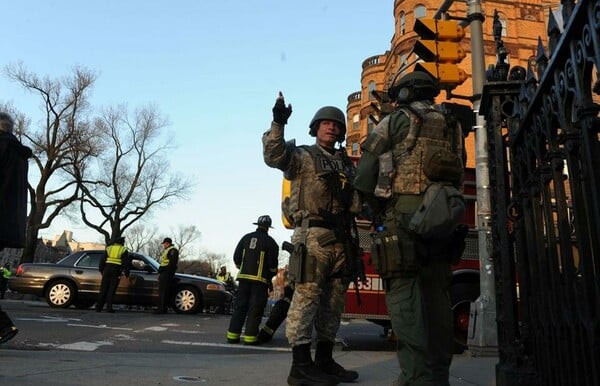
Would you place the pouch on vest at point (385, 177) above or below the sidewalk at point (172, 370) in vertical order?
above

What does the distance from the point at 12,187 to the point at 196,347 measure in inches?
126

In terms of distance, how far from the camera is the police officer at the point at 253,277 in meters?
7.39

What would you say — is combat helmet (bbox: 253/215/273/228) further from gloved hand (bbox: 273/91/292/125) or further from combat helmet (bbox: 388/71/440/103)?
combat helmet (bbox: 388/71/440/103)

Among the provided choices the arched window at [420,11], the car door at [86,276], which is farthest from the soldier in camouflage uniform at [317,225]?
the arched window at [420,11]

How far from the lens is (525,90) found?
320cm

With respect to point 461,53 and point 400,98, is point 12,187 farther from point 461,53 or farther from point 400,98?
point 461,53

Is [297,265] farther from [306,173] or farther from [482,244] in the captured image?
[482,244]

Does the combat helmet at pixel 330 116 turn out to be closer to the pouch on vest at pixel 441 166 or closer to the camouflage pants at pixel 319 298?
the camouflage pants at pixel 319 298

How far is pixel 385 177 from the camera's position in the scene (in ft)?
9.97

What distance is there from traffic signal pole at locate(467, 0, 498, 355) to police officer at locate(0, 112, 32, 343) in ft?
16.0

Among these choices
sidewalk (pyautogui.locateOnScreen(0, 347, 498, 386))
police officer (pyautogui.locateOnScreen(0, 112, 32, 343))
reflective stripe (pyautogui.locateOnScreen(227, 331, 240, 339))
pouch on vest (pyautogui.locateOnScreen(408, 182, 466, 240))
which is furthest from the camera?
reflective stripe (pyautogui.locateOnScreen(227, 331, 240, 339))

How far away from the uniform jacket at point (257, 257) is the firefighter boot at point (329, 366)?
364 centimetres

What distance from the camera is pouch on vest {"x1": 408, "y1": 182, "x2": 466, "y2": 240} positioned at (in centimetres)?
266

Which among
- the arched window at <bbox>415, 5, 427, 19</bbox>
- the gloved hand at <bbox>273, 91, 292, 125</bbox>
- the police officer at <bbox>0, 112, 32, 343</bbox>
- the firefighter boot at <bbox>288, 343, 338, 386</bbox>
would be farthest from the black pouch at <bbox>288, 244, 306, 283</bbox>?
the arched window at <bbox>415, 5, 427, 19</bbox>
